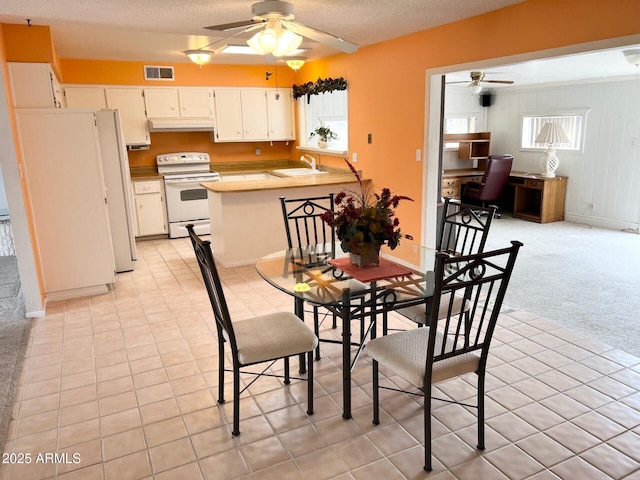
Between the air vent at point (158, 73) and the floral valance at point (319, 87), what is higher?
the air vent at point (158, 73)

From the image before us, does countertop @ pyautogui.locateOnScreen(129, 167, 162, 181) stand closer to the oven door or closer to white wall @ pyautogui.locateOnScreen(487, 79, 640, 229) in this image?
the oven door

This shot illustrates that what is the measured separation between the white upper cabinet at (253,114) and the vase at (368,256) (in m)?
4.66

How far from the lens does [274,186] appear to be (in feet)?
16.0

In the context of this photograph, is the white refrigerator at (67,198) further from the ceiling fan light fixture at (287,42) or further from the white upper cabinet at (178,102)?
the white upper cabinet at (178,102)

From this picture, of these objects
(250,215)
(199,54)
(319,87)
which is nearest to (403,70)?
(319,87)

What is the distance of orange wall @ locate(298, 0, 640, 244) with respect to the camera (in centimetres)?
302

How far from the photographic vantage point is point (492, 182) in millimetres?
7121

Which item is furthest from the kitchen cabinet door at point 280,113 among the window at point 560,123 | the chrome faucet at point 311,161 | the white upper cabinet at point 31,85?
the window at point 560,123

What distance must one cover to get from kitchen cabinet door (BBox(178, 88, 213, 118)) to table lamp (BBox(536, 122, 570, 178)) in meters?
4.91

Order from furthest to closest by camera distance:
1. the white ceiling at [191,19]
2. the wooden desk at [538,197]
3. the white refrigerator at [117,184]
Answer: the wooden desk at [538,197] → the white refrigerator at [117,184] → the white ceiling at [191,19]

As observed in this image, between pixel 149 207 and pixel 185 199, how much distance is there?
0.46 m

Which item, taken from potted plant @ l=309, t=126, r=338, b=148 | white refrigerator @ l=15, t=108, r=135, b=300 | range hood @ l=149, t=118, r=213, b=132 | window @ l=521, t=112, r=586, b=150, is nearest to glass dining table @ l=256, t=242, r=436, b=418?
white refrigerator @ l=15, t=108, r=135, b=300

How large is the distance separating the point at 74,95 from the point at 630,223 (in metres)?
7.50

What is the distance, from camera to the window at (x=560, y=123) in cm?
715
